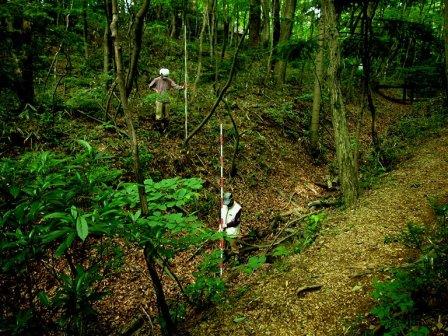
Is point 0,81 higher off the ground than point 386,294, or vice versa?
point 0,81

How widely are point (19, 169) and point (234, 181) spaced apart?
789 cm

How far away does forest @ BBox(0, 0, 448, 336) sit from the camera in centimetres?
289

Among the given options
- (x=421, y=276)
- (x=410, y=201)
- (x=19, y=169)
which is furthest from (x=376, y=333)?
(x=410, y=201)

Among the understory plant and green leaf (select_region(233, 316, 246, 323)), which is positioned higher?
the understory plant

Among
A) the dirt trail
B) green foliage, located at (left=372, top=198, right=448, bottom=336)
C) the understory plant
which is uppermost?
the understory plant

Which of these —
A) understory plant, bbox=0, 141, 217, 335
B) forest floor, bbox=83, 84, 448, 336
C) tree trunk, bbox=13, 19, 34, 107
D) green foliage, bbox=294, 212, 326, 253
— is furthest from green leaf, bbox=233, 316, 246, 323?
tree trunk, bbox=13, 19, 34, 107

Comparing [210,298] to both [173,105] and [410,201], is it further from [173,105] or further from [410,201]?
[173,105]

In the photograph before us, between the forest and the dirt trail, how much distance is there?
3 centimetres

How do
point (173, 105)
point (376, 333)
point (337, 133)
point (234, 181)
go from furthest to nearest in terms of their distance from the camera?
point (173, 105)
point (234, 181)
point (337, 133)
point (376, 333)

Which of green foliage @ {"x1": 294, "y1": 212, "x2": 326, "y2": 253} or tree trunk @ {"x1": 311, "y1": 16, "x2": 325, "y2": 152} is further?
tree trunk @ {"x1": 311, "y1": 16, "x2": 325, "y2": 152}

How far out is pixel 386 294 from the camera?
3.30 metres

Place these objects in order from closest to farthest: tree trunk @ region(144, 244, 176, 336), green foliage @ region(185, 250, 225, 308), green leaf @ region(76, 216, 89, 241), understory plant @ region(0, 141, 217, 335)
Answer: green leaf @ region(76, 216, 89, 241) < understory plant @ region(0, 141, 217, 335) < tree trunk @ region(144, 244, 176, 336) < green foliage @ region(185, 250, 225, 308)

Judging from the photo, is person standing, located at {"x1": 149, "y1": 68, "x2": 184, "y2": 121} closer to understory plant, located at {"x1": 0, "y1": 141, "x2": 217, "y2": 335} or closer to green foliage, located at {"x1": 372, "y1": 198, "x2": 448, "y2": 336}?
understory plant, located at {"x1": 0, "y1": 141, "x2": 217, "y2": 335}

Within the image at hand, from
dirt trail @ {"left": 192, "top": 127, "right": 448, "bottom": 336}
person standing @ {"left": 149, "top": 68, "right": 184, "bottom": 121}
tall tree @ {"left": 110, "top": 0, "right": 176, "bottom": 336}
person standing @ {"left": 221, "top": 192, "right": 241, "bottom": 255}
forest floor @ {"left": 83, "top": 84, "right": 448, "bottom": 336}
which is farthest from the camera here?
person standing @ {"left": 149, "top": 68, "right": 184, "bottom": 121}
